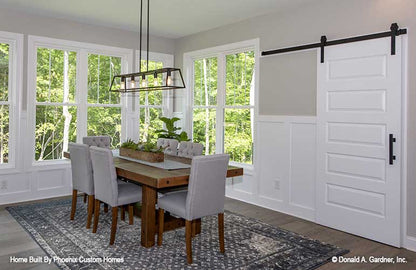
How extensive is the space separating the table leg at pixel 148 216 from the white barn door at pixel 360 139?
2114mm

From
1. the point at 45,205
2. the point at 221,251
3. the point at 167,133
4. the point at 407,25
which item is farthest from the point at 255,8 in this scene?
the point at 45,205

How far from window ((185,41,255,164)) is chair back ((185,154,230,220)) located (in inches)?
86.0

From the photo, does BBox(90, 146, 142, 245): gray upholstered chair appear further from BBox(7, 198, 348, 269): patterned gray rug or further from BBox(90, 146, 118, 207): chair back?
BBox(7, 198, 348, 269): patterned gray rug

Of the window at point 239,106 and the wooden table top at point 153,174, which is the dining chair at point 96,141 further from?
the window at point 239,106

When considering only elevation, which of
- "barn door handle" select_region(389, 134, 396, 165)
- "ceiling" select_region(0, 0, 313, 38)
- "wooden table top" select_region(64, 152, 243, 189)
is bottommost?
"wooden table top" select_region(64, 152, 243, 189)

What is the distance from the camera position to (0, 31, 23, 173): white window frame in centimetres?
491

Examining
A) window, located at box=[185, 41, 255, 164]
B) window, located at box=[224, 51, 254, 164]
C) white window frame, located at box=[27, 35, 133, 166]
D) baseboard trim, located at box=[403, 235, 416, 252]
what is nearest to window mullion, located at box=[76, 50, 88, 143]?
white window frame, located at box=[27, 35, 133, 166]

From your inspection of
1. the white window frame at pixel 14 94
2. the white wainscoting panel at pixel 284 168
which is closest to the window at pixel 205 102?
the white wainscoting panel at pixel 284 168

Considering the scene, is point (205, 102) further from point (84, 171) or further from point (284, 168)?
point (84, 171)

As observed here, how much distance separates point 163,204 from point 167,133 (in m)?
3.12

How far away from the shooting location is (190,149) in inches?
176

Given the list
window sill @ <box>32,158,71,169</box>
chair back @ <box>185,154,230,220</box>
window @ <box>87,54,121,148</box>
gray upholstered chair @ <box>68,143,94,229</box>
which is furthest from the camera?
window @ <box>87,54,121,148</box>

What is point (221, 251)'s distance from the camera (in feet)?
10.6

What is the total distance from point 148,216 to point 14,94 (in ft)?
10.2
